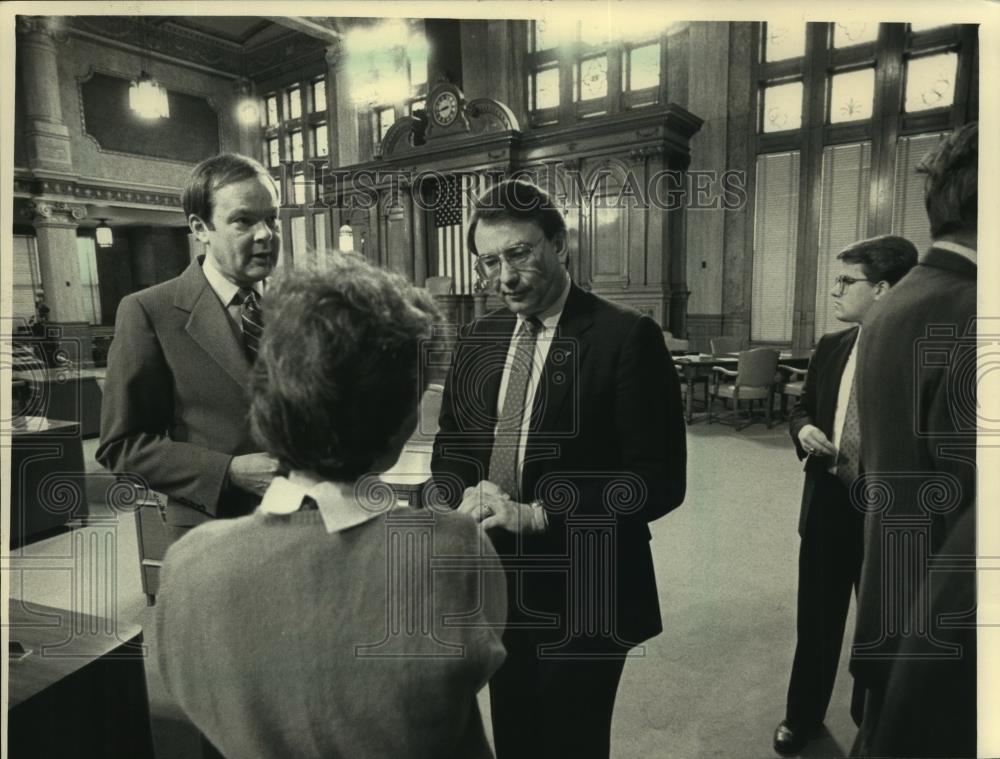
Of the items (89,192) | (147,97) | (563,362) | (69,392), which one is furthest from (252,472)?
(147,97)

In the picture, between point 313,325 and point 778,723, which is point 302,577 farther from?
point 778,723

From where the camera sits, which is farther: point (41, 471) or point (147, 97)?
point (147, 97)

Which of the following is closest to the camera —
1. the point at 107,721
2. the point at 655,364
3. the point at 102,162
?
the point at 655,364

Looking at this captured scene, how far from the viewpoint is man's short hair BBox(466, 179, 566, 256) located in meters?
1.18

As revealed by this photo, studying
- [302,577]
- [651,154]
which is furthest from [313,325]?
[651,154]

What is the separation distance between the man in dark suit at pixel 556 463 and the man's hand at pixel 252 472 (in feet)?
1.15

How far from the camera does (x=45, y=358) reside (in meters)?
1.24

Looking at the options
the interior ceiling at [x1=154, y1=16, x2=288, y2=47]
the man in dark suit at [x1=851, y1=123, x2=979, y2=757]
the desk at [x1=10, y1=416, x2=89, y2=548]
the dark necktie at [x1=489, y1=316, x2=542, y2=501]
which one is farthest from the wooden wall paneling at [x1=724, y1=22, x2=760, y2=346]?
the desk at [x1=10, y1=416, x2=89, y2=548]

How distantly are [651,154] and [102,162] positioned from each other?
1370mm

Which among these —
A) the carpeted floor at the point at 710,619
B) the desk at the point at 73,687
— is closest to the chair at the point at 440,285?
the carpeted floor at the point at 710,619

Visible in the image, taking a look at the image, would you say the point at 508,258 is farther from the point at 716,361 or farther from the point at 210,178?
the point at 716,361

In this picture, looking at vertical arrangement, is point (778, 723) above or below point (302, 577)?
below

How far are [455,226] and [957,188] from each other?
3.70ft

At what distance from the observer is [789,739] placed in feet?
4.83
